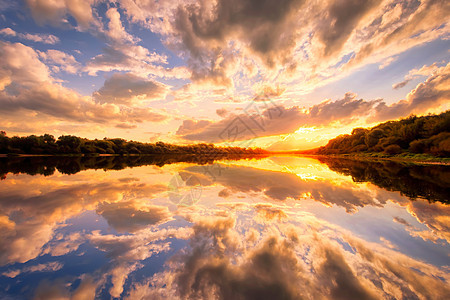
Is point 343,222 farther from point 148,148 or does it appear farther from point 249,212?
point 148,148

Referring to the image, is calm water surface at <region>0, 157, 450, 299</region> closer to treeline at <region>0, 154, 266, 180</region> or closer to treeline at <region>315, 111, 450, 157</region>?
treeline at <region>0, 154, 266, 180</region>

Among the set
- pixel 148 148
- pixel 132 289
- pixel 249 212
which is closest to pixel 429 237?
pixel 249 212

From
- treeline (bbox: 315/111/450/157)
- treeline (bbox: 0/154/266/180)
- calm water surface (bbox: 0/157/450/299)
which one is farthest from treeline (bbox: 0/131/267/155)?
treeline (bbox: 315/111/450/157)

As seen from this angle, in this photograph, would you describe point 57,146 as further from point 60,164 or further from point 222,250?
point 222,250

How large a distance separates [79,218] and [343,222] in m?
9.79

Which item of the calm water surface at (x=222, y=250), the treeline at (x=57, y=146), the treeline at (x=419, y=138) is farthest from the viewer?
the treeline at (x=57, y=146)

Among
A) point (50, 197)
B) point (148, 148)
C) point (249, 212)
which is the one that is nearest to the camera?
point (249, 212)

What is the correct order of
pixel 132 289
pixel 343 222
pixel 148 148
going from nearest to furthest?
pixel 132 289 < pixel 343 222 < pixel 148 148

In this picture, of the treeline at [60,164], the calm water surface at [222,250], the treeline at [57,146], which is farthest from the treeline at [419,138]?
the treeline at [57,146]

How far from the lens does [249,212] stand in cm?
727

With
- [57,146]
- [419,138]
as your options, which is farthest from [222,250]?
[57,146]

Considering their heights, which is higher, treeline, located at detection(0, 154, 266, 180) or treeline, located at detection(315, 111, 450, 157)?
treeline, located at detection(315, 111, 450, 157)

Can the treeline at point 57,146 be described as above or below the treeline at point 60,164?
above

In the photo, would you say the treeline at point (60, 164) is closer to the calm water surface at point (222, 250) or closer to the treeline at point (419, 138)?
the calm water surface at point (222, 250)
